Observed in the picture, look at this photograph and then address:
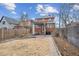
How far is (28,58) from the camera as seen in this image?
218cm

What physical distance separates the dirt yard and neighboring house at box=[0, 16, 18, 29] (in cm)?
19

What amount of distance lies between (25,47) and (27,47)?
2 cm

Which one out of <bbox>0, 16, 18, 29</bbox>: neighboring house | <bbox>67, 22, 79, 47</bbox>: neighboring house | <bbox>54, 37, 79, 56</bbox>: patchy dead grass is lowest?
<bbox>54, 37, 79, 56</bbox>: patchy dead grass

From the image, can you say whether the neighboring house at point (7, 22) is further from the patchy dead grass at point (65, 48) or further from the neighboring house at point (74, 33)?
the neighboring house at point (74, 33)

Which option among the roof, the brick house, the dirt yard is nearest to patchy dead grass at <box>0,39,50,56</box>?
the dirt yard

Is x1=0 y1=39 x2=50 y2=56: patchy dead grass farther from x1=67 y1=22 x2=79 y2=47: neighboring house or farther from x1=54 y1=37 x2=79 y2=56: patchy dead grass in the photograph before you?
x1=67 y1=22 x2=79 y2=47: neighboring house

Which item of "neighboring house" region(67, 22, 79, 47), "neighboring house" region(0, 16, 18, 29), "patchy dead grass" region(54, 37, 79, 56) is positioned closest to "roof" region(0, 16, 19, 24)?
"neighboring house" region(0, 16, 18, 29)

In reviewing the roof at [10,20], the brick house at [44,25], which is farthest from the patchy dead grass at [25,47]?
the roof at [10,20]

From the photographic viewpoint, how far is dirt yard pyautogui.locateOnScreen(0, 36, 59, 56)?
2.20 m

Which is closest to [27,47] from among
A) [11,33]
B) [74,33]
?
[11,33]

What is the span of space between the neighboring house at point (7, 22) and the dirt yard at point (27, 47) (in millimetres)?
188

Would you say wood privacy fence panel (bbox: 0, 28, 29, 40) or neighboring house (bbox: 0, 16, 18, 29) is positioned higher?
neighboring house (bbox: 0, 16, 18, 29)

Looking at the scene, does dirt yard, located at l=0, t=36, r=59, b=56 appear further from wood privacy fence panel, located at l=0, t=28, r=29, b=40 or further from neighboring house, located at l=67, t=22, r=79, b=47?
neighboring house, located at l=67, t=22, r=79, b=47

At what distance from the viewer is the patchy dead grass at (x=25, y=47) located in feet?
7.23
